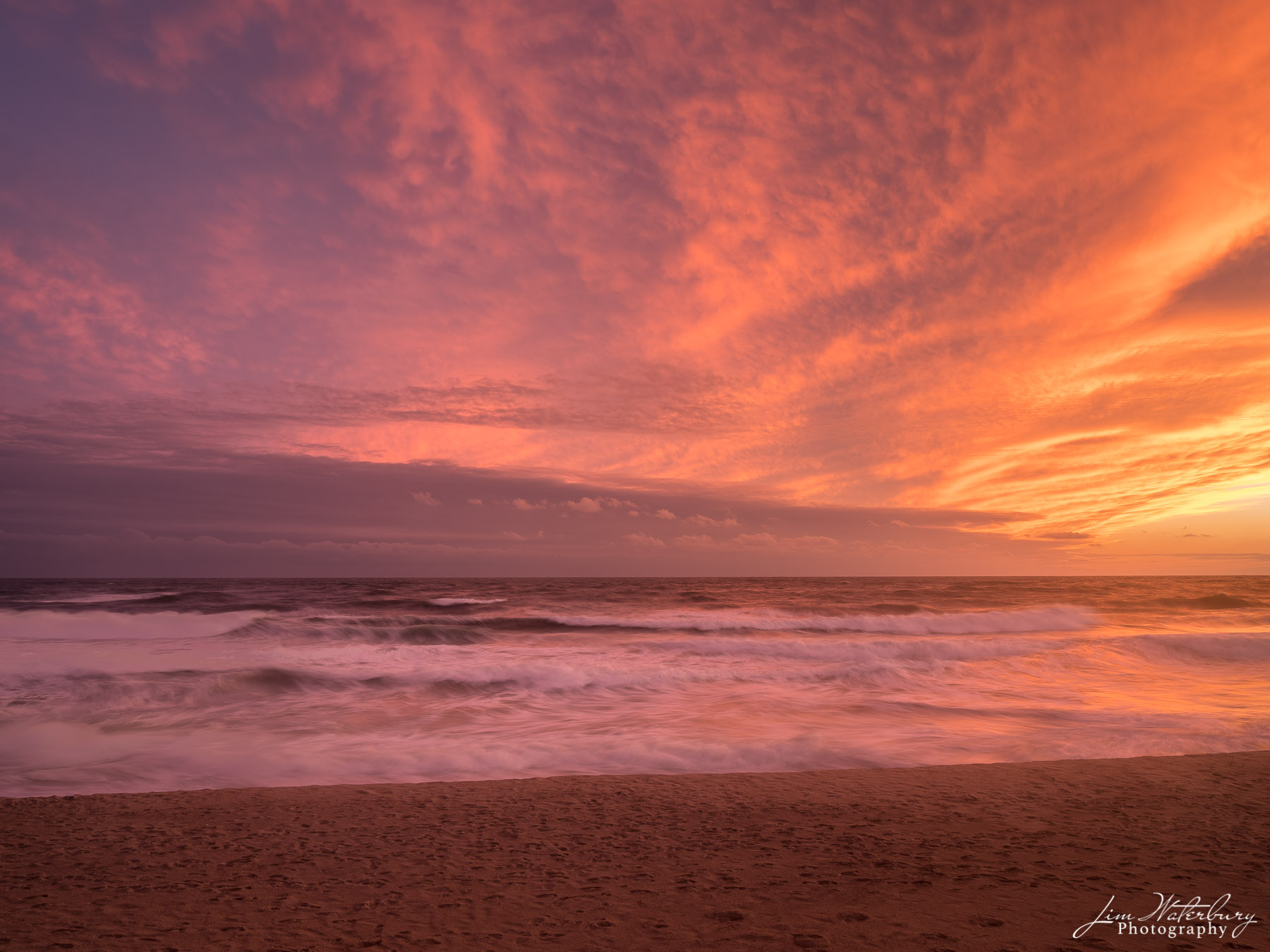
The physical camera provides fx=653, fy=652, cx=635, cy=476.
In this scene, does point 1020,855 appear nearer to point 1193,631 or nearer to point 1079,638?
point 1079,638

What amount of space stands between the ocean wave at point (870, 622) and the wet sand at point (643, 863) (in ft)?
70.0

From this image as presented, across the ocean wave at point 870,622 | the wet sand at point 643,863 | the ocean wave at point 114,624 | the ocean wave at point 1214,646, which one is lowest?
the ocean wave at point 870,622

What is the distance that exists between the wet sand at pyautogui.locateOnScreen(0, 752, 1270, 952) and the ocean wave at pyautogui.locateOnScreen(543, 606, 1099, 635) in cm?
2134

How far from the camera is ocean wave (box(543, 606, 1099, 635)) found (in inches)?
1115

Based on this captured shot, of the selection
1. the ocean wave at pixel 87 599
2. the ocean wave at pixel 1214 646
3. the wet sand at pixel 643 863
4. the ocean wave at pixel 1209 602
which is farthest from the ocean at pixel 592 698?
the ocean wave at pixel 87 599

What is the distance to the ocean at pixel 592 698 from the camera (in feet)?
28.3

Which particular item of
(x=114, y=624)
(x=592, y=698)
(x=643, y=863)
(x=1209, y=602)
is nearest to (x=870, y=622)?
(x=592, y=698)

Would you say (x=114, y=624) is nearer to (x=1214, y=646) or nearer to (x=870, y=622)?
(x=870, y=622)

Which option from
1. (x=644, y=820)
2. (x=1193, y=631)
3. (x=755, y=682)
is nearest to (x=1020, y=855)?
(x=644, y=820)

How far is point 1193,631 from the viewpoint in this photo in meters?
23.1

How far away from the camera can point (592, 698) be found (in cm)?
1354
